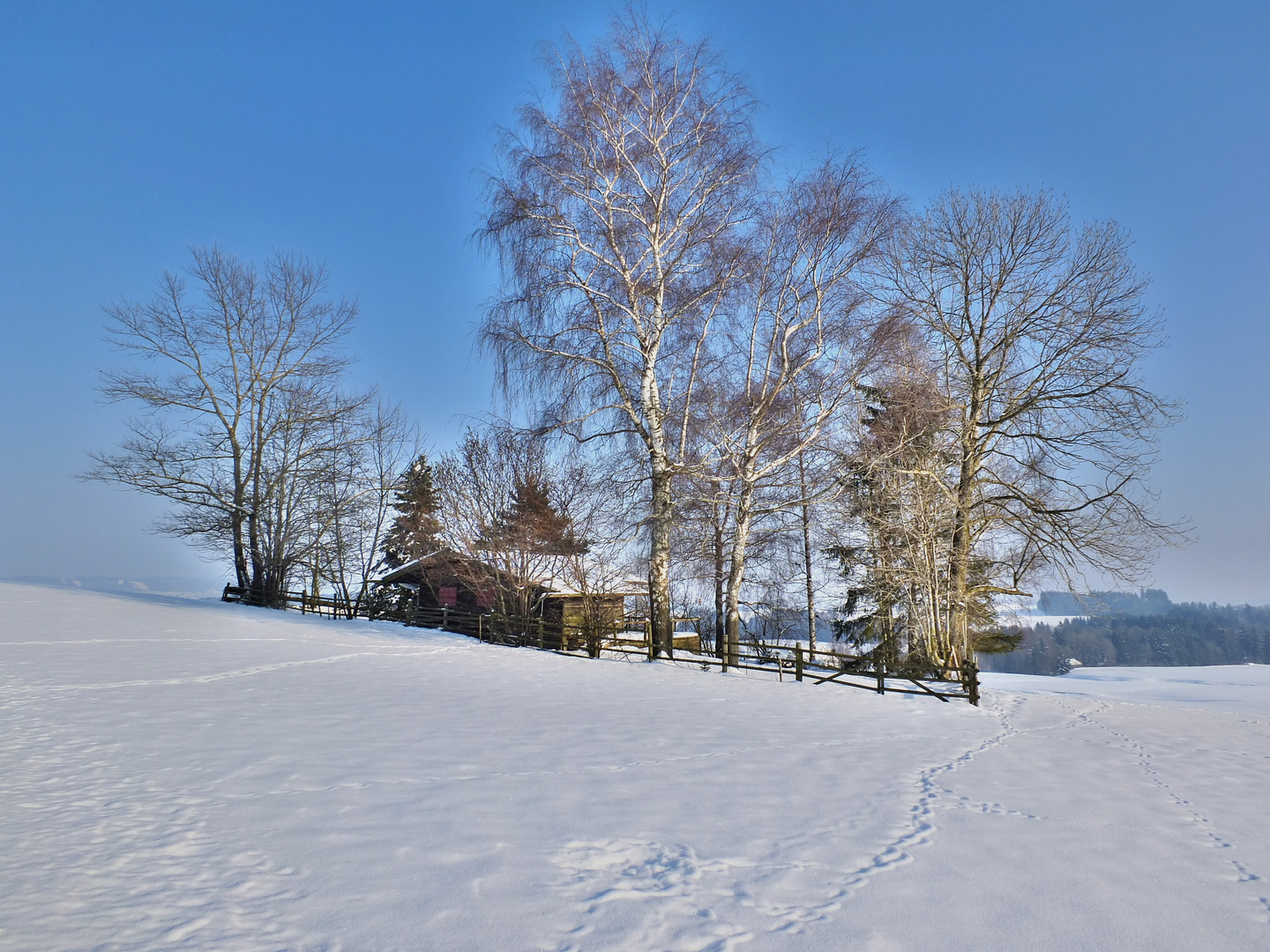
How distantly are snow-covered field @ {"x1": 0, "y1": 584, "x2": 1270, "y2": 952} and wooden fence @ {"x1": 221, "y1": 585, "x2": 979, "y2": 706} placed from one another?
318cm

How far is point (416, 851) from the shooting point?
4301 mm

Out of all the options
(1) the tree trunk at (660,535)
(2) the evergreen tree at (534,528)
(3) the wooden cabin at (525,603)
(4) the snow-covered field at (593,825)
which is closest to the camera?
(4) the snow-covered field at (593,825)

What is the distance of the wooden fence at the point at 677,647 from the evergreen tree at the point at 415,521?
273 cm

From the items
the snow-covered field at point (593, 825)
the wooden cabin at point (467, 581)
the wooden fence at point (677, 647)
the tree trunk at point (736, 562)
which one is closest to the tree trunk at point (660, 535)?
the tree trunk at point (736, 562)

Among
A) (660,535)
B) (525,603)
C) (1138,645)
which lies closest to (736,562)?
(660,535)

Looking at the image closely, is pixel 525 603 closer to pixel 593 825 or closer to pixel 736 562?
pixel 736 562

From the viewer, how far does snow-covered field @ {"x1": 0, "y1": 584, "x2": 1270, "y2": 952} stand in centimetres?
357

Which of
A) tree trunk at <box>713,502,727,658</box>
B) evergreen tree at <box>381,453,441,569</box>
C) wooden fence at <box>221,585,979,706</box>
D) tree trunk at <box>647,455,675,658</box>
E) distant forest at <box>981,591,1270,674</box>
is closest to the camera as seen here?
wooden fence at <box>221,585,979,706</box>

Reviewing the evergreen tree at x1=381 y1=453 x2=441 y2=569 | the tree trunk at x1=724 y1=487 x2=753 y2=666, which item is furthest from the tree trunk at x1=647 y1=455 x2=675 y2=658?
the evergreen tree at x1=381 y1=453 x2=441 y2=569

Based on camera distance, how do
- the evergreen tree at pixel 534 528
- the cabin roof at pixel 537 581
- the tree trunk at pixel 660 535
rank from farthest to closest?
1. the cabin roof at pixel 537 581
2. the evergreen tree at pixel 534 528
3. the tree trunk at pixel 660 535

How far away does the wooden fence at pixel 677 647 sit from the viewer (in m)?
13.4

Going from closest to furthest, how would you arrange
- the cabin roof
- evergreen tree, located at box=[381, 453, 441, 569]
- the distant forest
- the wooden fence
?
the wooden fence
the cabin roof
evergreen tree, located at box=[381, 453, 441, 569]
the distant forest

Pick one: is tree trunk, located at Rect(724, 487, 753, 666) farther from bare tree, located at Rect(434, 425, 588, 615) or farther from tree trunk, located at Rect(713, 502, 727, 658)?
bare tree, located at Rect(434, 425, 588, 615)

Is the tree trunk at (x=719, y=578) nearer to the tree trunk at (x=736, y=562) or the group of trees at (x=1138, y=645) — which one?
the tree trunk at (x=736, y=562)
